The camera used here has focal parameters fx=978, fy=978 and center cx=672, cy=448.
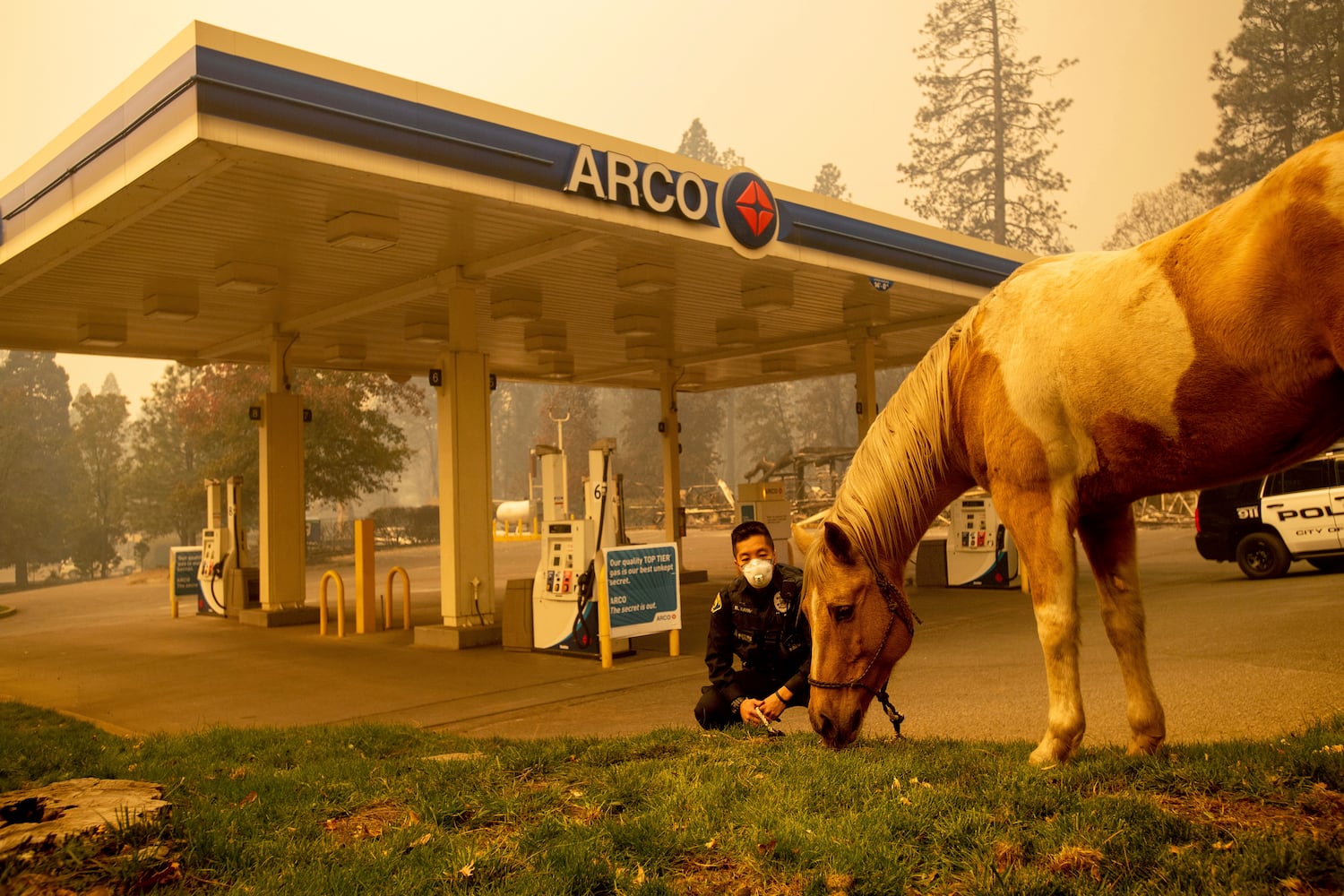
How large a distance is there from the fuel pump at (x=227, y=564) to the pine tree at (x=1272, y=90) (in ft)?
124

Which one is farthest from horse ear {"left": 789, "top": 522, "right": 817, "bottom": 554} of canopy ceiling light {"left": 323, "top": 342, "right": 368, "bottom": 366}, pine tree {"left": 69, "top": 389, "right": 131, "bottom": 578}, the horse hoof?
pine tree {"left": 69, "top": 389, "right": 131, "bottom": 578}

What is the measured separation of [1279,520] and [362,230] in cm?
1273

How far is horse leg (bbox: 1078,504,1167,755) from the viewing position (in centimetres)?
366

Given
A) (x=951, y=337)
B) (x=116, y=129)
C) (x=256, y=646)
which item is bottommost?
(x=256, y=646)

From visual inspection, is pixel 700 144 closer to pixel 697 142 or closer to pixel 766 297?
pixel 697 142

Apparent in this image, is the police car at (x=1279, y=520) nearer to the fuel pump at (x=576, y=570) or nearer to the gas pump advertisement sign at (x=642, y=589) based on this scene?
the gas pump advertisement sign at (x=642, y=589)

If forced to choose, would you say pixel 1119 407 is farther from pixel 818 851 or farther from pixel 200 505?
pixel 200 505

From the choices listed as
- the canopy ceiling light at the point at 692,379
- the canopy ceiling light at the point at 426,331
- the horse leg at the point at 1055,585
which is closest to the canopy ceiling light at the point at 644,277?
the canopy ceiling light at the point at 426,331

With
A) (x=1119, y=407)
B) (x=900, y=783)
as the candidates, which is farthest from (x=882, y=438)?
(x=900, y=783)

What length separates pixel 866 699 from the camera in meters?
3.86

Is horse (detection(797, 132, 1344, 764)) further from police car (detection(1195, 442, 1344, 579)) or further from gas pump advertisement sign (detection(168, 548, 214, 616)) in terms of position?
gas pump advertisement sign (detection(168, 548, 214, 616))

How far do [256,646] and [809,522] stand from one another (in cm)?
1065

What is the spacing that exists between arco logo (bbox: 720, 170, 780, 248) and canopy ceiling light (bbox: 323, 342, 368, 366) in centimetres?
964

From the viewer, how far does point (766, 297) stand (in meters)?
14.7
